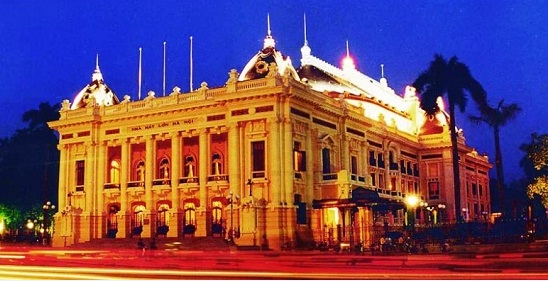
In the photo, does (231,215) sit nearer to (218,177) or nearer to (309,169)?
(218,177)

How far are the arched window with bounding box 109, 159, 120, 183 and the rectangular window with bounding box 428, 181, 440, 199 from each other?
1379 inches

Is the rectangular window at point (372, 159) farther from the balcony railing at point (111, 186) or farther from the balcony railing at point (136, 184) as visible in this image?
the balcony railing at point (111, 186)

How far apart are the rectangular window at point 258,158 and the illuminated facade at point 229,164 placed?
81mm

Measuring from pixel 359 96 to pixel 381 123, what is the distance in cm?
452

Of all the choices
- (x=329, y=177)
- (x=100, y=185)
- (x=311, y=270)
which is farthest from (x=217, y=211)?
(x=311, y=270)

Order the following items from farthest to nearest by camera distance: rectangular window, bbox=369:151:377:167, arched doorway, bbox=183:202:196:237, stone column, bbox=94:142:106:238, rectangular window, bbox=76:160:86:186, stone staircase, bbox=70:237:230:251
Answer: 1. rectangular window, bbox=369:151:377:167
2. rectangular window, bbox=76:160:86:186
3. stone column, bbox=94:142:106:238
4. arched doorway, bbox=183:202:196:237
5. stone staircase, bbox=70:237:230:251

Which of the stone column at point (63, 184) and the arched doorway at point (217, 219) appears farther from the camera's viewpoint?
the stone column at point (63, 184)

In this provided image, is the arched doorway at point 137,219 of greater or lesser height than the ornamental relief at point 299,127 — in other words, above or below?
below

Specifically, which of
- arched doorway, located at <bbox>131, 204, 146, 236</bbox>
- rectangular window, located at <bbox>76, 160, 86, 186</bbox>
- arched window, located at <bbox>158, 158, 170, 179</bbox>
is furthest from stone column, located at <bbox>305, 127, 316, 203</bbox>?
rectangular window, located at <bbox>76, 160, 86, 186</bbox>

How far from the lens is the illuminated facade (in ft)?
160

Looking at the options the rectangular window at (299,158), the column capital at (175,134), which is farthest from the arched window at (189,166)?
the rectangular window at (299,158)

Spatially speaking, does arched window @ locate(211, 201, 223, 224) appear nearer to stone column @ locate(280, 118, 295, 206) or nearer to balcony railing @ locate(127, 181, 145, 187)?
stone column @ locate(280, 118, 295, 206)

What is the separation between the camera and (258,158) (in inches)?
1965

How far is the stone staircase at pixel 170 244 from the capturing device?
46906mm
